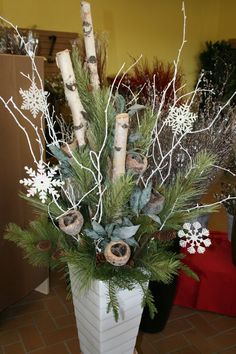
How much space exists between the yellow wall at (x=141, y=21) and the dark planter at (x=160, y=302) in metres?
2.21

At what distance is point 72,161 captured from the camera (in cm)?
84

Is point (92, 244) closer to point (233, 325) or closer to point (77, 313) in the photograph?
point (77, 313)

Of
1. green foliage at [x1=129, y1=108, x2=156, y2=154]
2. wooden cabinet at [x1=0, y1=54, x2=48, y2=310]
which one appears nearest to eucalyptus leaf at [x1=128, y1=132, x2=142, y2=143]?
green foliage at [x1=129, y1=108, x2=156, y2=154]

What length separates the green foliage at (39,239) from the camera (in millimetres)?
965

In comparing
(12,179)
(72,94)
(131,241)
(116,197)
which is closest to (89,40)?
(72,94)

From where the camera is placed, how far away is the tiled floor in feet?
5.95

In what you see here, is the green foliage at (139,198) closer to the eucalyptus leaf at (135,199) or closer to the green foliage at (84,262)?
the eucalyptus leaf at (135,199)

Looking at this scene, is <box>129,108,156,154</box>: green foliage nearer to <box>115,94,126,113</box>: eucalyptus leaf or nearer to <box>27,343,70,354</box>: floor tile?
<box>115,94,126,113</box>: eucalyptus leaf

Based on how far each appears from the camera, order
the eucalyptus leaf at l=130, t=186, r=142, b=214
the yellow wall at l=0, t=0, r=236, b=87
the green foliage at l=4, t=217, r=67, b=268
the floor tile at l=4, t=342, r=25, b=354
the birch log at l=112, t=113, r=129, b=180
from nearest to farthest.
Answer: the birch log at l=112, t=113, r=129, b=180 < the eucalyptus leaf at l=130, t=186, r=142, b=214 < the green foliage at l=4, t=217, r=67, b=268 < the floor tile at l=4, t=342, r=25, b=354 < the yellow wall at l=0, t=0, r=236, b=87

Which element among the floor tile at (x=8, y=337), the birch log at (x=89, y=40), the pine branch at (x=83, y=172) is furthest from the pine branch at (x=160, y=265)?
the floor tile at (x=8, y=337)

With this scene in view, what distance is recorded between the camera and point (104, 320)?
93 cm

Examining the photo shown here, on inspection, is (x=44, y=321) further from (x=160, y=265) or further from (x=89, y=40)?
(x=89, y=40)

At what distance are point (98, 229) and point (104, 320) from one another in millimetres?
276

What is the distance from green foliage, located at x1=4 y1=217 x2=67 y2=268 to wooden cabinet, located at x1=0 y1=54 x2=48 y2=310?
0.83 metres
